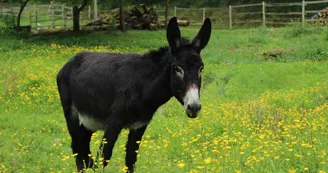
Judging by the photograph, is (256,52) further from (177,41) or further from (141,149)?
(177,41)

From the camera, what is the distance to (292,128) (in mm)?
8094

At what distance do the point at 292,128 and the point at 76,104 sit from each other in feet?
13.2

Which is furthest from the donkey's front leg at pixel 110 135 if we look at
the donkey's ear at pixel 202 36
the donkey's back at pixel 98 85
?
the donkey's ear at pixel 202 36

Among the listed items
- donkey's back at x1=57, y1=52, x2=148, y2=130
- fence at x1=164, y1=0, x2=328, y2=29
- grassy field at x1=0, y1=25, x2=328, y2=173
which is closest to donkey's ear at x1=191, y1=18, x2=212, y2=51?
donkey's back at x1=57, y1=52, x2=148, y2=130

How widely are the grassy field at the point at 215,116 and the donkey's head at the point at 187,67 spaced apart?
696 millimetres

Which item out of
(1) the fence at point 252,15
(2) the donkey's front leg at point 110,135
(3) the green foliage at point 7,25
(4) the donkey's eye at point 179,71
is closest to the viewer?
(4) the donkey's eye at point 179,71

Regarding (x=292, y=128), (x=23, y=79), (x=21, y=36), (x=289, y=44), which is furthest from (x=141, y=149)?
(x=21, y=36)

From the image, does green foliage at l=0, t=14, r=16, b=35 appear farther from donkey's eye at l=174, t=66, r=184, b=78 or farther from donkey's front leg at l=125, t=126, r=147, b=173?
donkey's eye at l=174, t=66, r=184, b=78

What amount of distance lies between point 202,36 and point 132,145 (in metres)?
1.82

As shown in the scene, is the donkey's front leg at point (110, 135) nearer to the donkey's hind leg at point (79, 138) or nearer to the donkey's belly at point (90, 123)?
the donkey's belly at point (90, 123)

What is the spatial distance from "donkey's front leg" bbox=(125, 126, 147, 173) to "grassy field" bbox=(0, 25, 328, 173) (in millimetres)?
169

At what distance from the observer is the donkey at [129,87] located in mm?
5086

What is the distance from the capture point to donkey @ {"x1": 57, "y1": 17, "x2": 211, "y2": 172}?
16.7 ft

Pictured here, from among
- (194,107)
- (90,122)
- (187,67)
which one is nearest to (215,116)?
(90,122)
